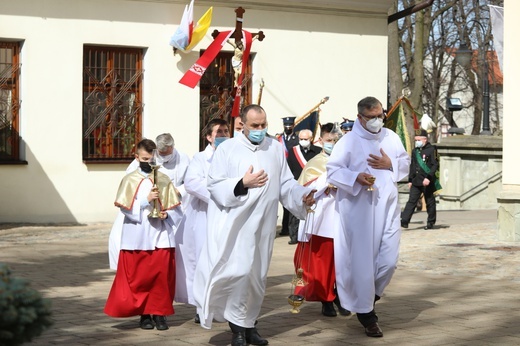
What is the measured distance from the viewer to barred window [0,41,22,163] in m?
19.2

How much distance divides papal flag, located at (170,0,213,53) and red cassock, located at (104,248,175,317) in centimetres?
1109

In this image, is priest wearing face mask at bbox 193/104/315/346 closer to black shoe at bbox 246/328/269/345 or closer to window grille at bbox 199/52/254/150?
black shoe at bbox 246/328/269/345

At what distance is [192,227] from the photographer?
10.4 m

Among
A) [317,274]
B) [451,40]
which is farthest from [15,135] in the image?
[451,40]

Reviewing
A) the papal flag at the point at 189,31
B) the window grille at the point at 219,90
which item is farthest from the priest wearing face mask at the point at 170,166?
the window grille at the point at 219,90

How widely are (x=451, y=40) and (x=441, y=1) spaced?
3.51 m

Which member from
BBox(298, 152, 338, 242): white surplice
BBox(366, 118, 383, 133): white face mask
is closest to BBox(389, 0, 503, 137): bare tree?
BBox(298, 152, 338, 242): white surplice

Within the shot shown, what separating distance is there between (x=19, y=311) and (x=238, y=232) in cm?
422

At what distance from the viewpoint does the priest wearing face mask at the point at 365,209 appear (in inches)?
371

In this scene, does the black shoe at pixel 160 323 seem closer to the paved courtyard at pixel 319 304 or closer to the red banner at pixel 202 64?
the paved courtyard at pixel 319 304

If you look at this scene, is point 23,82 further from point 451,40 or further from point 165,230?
point 451,40

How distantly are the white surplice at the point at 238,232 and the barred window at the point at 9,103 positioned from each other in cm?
1110

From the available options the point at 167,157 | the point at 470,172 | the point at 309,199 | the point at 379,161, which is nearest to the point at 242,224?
the point at 309,199

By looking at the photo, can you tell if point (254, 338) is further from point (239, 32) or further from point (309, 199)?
point (239, 32)
